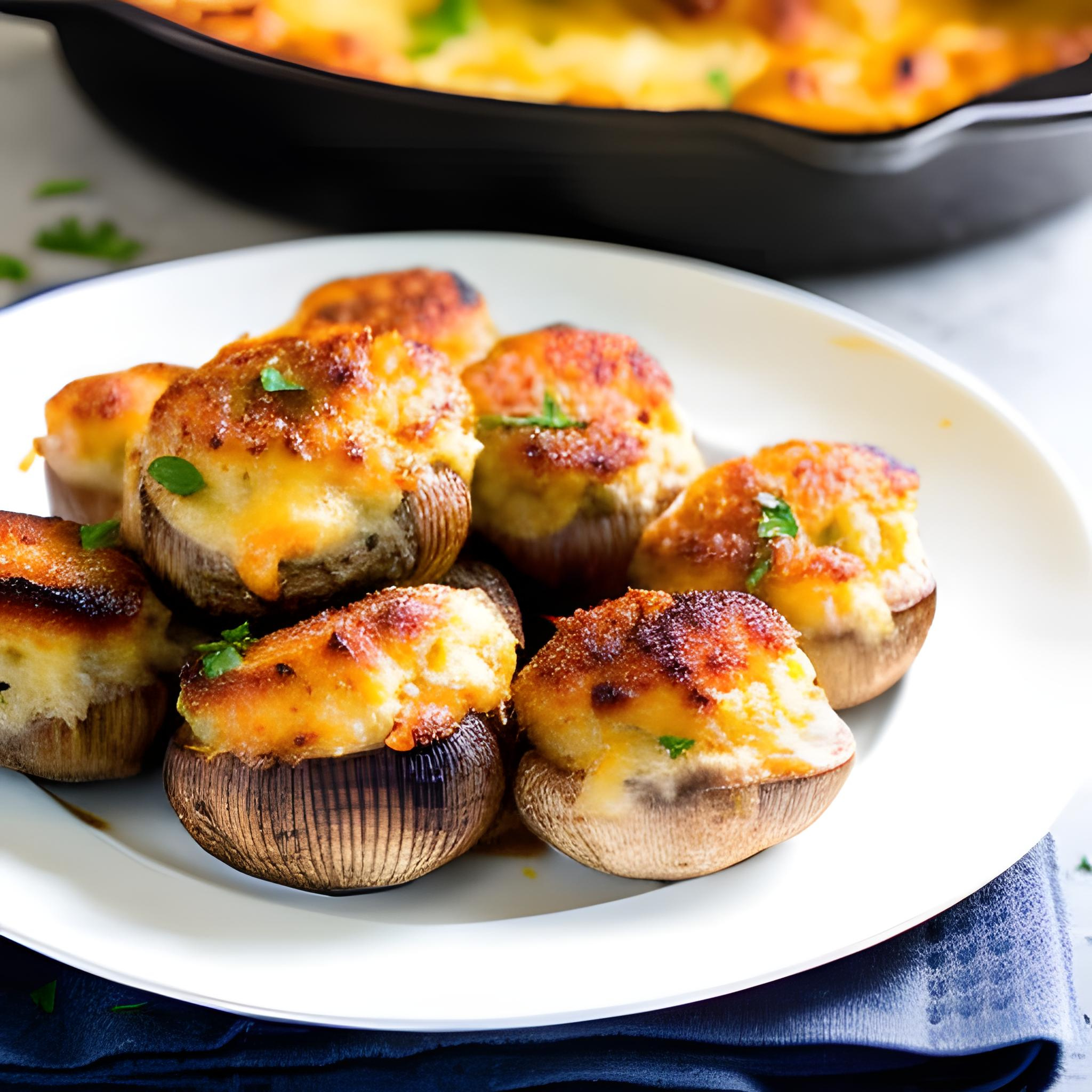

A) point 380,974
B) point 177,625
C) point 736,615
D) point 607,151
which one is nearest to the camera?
point 380,974

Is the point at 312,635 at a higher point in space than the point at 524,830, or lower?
higher

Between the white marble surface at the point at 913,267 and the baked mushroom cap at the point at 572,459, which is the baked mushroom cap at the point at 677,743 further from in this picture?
the white marble surface at the point at 913,267

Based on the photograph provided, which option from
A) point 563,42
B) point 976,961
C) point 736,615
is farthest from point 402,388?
point 563,42

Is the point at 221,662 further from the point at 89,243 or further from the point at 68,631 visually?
the point at 89,243

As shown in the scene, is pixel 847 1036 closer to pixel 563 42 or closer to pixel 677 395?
pixel 677 395

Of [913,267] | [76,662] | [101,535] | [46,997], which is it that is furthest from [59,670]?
[913,267]

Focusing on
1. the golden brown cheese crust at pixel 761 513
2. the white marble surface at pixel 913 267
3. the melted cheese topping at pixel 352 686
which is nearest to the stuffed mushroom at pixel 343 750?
the melted cheese topping at pixel 352 686
